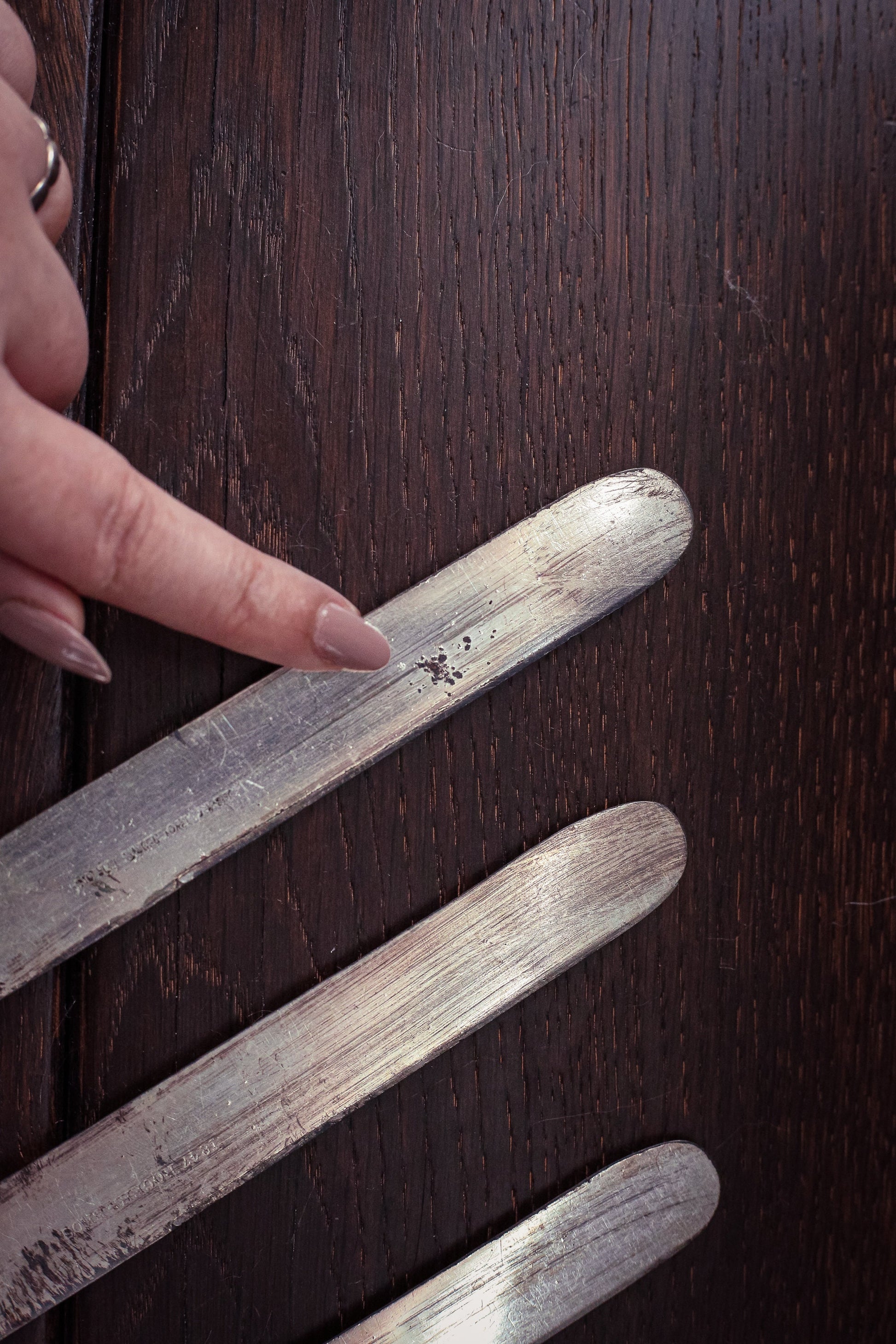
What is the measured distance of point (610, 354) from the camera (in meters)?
0.54

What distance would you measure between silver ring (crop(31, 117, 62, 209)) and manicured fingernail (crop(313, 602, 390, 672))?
0.24m

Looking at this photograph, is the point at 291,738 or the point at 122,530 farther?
the point at 291,738

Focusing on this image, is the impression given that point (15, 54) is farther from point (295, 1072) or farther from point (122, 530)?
point (295, 1072)

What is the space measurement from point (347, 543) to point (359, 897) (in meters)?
0.21

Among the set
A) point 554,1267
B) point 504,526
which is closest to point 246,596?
point 504,526

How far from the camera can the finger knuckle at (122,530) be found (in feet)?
1.24

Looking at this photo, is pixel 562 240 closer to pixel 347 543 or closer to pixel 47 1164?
pixel 347 543

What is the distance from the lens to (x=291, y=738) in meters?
0.48

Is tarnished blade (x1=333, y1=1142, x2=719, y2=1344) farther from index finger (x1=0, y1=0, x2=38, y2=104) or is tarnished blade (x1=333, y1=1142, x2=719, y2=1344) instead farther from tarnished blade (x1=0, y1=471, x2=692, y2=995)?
index finger (x1=0, y1=0, x2=38, y2=104)

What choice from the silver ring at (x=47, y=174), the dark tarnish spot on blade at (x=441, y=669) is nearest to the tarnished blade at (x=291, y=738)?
the dark tarnish spot on blade at (x=441, y=669)

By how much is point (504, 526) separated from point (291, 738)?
181 millimetres

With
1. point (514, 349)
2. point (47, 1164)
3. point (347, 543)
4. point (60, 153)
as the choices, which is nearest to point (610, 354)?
point (514, 349)

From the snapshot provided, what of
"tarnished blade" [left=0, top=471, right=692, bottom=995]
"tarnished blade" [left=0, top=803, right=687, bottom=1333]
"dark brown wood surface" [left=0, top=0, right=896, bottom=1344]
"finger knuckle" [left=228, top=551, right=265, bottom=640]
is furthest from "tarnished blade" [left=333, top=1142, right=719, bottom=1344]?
"finger knuckle" [left=228, top=551, right=265, bottom=640]

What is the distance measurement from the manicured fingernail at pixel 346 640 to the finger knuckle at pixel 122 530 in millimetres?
91
